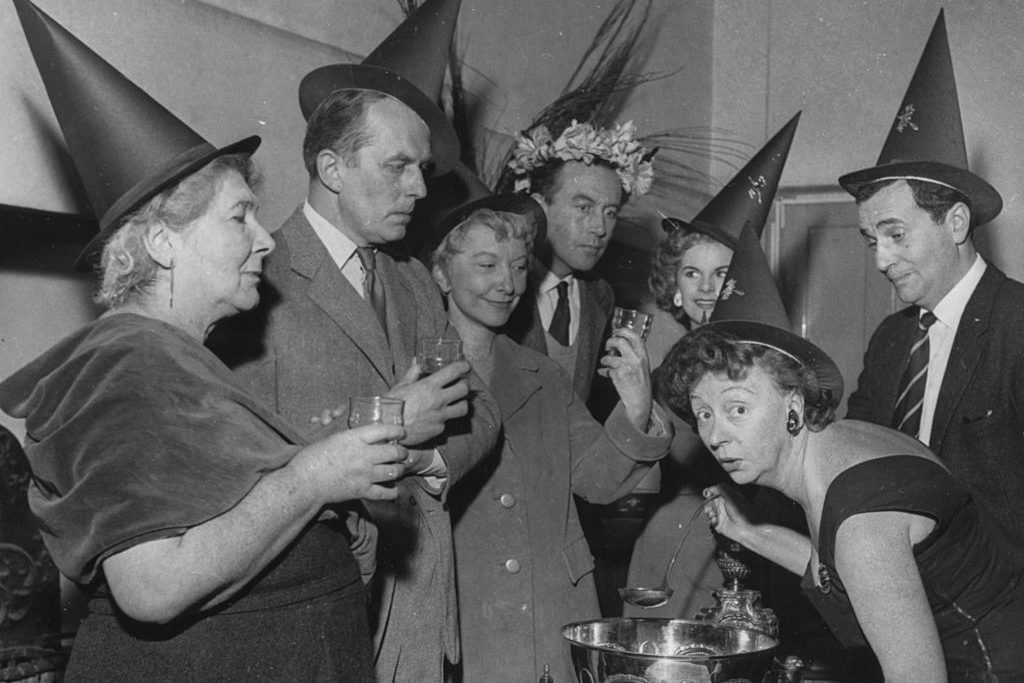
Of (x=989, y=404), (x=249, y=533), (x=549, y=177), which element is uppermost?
(x=549, y=177)

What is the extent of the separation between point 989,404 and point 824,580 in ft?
3.30

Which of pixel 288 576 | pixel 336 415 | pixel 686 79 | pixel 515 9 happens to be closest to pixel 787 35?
pixel 686 79

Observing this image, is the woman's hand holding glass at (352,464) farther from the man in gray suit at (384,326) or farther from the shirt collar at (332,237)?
the shirt collar at (332,237)

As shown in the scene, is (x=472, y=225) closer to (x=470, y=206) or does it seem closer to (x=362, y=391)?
(x=470, y=206)

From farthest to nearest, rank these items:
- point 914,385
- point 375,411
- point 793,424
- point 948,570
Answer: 1. point 914,385
2. point 793,424
3. point 948,570
4. point 375,411

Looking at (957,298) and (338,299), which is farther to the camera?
(957,298)

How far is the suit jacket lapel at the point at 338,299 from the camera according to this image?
8.39ft

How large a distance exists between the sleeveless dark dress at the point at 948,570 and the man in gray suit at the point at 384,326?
83cm

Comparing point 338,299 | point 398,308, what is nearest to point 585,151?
point 398,308

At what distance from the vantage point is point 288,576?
185cm

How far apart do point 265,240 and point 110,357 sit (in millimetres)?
437

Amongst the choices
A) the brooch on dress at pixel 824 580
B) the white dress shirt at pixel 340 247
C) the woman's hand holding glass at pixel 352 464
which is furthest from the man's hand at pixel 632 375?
the woman's hand holding glass at pixel 352 464

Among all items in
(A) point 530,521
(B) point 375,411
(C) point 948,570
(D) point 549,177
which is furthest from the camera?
(D) point 549,177

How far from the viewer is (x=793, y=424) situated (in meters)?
2.30
